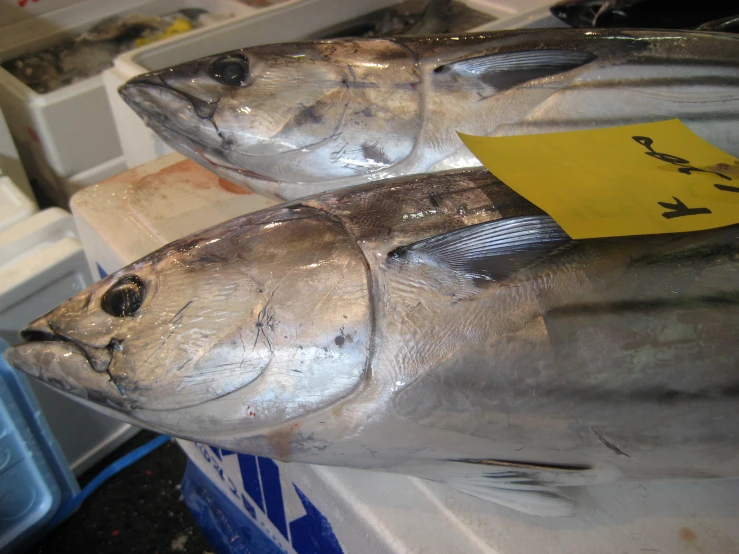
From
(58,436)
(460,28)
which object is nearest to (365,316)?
(58,436)

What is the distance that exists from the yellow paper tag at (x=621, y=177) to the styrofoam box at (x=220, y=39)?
1.14 metres

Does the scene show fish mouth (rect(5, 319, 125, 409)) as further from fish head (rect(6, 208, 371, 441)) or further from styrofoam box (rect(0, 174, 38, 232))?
styrofoam box (rect(0, 174, 38, 232))

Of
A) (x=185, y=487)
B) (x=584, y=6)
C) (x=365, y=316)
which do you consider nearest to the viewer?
(x=365, y=316)

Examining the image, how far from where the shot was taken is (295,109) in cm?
105

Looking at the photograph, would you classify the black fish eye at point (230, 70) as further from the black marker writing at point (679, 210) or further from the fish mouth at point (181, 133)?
the black marker writing at point (679, 210)

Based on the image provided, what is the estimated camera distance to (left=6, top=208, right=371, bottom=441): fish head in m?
0.68

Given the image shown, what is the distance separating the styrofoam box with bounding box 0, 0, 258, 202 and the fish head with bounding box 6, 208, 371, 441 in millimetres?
1505

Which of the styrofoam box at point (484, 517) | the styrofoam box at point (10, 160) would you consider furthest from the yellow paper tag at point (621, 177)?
the styrofoam box at point (10, 160)

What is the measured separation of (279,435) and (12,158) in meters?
1.86

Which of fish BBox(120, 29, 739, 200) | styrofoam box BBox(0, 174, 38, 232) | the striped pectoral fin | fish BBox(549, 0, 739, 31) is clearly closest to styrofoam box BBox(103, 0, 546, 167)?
fish BBox(549, 0, 739, 31)

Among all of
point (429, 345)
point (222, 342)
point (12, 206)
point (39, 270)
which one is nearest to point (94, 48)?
point (12, 206)

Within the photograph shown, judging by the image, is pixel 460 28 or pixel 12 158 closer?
pixel 12 158

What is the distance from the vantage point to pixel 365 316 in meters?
0.68

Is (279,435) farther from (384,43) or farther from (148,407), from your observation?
(384,43)
